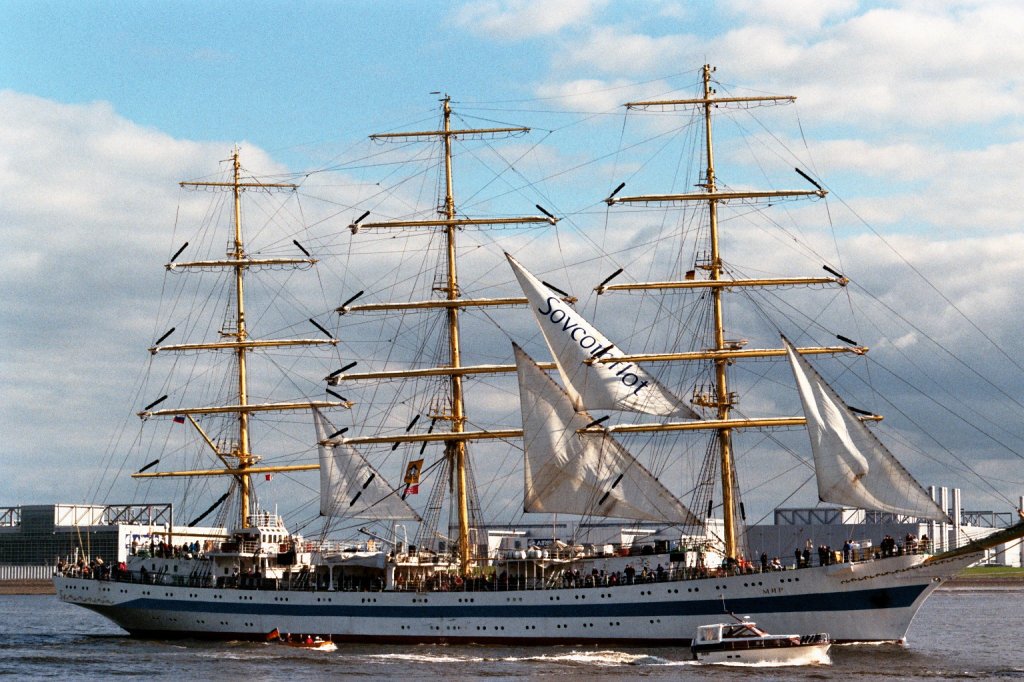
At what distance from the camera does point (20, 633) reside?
84.1 m

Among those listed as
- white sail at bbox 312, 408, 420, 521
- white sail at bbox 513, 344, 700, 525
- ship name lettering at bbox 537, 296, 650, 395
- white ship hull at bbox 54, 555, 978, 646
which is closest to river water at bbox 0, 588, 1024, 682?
white ship hull at bbox 54, 555, 978, 646

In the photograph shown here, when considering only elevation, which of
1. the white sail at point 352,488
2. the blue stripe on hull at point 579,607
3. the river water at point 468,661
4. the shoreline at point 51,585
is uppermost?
the white sail at point 352,488

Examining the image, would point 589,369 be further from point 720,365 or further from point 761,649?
point 761,649

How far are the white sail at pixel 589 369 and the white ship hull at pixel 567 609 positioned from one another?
10.2 m

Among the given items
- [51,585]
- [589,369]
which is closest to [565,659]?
[589,369]

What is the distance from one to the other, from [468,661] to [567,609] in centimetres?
744

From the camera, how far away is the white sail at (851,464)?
213 ft

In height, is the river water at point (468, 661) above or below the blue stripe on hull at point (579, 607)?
below

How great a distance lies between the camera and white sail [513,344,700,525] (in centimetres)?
7294

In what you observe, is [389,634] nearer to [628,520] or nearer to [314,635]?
[314,635]

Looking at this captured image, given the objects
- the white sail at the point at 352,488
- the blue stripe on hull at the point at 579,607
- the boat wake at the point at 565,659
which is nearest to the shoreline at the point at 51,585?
the blue stripe on hull at the point at 579,607

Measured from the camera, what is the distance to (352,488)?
3164 inches

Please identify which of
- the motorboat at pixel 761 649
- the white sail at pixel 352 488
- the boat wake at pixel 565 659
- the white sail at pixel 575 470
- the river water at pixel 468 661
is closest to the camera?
the river water at pixel 468 661

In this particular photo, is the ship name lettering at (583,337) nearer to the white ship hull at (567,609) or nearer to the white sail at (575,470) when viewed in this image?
the white sail at (575,470)
